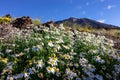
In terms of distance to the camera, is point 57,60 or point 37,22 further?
point 37,22

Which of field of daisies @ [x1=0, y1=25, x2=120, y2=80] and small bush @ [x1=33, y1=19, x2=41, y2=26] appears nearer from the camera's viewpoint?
field of daisies @ [x1=0, y1=25, x2=120, y2=80]

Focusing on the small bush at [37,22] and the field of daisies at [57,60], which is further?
the small bush at [37,22]

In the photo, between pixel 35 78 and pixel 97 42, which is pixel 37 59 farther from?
pixel 97 42

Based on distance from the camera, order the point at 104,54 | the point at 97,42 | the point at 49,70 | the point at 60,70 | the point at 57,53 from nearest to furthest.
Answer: the point at 49,70 < the point at 60,70 < the point at 57,53 < the point at 104,54 < the point at 97,42

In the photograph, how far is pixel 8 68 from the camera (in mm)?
7012

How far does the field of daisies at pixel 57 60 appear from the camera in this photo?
6906 mm

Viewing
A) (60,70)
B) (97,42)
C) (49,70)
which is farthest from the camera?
(97,42)

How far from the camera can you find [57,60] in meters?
7.20

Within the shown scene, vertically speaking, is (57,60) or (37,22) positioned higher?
(37,22)

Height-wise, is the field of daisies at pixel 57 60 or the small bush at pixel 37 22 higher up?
the small bush at pixel 37 22

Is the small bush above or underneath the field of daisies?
above

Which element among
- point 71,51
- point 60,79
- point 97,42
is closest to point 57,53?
point 71,51

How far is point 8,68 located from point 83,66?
1758mm

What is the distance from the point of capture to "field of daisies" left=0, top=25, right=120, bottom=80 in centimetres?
691
